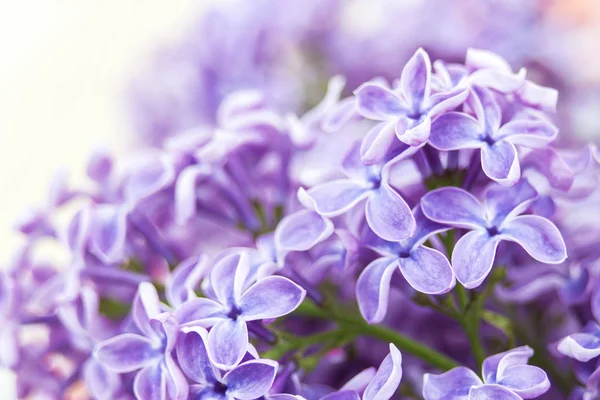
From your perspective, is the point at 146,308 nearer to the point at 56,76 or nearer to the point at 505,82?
the point at 505,82

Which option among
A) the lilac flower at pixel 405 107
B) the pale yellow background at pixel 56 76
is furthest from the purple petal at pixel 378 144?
the pale yellow background at pixel 56 76

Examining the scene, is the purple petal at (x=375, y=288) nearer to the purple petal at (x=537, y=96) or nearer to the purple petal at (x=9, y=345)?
the purple petal at (x=537, y=96)

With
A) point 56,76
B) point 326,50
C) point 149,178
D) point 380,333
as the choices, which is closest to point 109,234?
point 149,178

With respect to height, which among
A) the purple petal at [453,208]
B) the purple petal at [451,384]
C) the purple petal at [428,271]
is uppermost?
the purple petal at [453,208]

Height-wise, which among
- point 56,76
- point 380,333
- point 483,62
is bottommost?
point 56,76

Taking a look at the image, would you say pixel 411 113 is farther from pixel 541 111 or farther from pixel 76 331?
pixel 76 331
